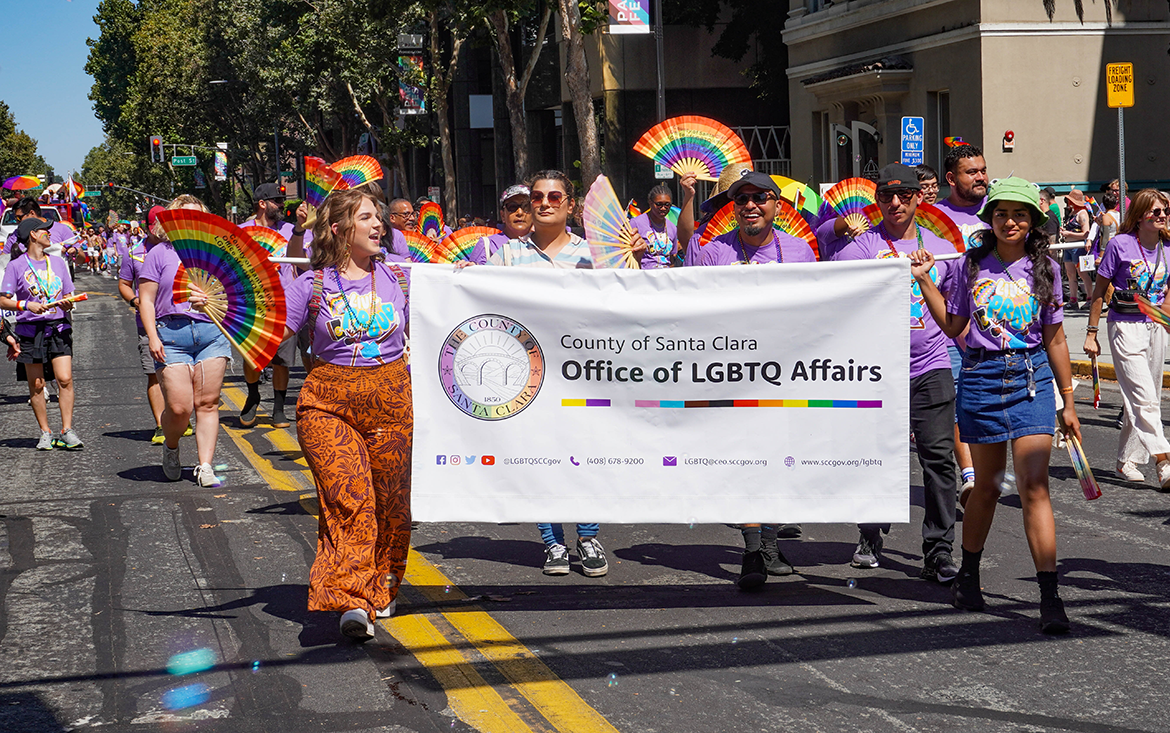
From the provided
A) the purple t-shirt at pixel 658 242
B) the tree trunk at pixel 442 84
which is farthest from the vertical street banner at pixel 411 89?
the purple t-shirt at pixel 658 242

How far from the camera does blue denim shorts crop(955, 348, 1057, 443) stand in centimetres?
538

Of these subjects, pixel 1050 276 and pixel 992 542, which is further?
pixel 992 542

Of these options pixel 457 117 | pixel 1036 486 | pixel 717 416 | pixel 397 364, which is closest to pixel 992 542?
pixel 1036 486

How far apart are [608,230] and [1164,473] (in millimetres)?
4041

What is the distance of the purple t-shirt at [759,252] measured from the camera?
6.16 meters

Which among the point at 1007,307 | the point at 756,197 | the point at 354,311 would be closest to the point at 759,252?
the point at 756,197

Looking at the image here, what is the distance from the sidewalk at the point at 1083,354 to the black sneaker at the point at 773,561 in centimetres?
630

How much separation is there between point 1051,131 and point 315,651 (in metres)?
21.1

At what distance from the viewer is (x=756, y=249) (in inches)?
244

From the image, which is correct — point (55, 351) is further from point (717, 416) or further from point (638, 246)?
Result: point (717, 416)

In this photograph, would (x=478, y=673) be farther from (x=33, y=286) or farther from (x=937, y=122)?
(x=937, y=122)

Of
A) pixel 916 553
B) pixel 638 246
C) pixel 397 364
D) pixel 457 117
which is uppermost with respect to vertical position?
pixel 457 117

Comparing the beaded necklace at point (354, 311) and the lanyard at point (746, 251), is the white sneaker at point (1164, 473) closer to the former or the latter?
the lanyard at point (746, 251)

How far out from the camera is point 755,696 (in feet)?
15.3
